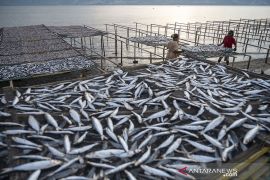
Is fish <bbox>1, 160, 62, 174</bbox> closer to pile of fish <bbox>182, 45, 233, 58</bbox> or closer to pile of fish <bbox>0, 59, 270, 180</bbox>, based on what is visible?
pile of fish <bbox>0, 59, 270, 180</bbox>

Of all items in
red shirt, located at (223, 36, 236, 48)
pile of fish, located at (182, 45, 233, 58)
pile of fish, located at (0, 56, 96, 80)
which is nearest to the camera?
pile of fish, located at (0, 56, 96, 80)

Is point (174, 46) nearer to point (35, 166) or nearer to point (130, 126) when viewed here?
point (130, 126)

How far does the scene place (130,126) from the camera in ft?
16.6

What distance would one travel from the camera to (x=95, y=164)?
395 cm

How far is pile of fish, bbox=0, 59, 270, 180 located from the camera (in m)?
3.98

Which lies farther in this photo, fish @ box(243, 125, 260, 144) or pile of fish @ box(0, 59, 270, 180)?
fish @ box(243, 125, 260, 144)

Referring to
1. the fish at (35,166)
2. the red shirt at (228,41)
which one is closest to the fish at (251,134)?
the fish at (35,166)

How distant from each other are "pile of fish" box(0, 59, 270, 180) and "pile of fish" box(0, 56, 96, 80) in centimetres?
261

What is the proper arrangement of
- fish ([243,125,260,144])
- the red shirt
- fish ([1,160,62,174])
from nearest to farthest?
fish ([1,160,62,174])
fish ([243,125,260,144])
the red shirt

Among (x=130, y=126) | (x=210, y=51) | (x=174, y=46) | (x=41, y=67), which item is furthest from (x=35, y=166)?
(x=210, y=51)

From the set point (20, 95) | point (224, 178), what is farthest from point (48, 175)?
point (20, 95)

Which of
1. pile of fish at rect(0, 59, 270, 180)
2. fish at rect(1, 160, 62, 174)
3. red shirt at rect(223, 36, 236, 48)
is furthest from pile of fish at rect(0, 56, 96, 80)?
red shirt at rect(223, 36, 236, 48)

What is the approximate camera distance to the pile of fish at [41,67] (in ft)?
31.2

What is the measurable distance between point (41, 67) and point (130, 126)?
6.61 meters
